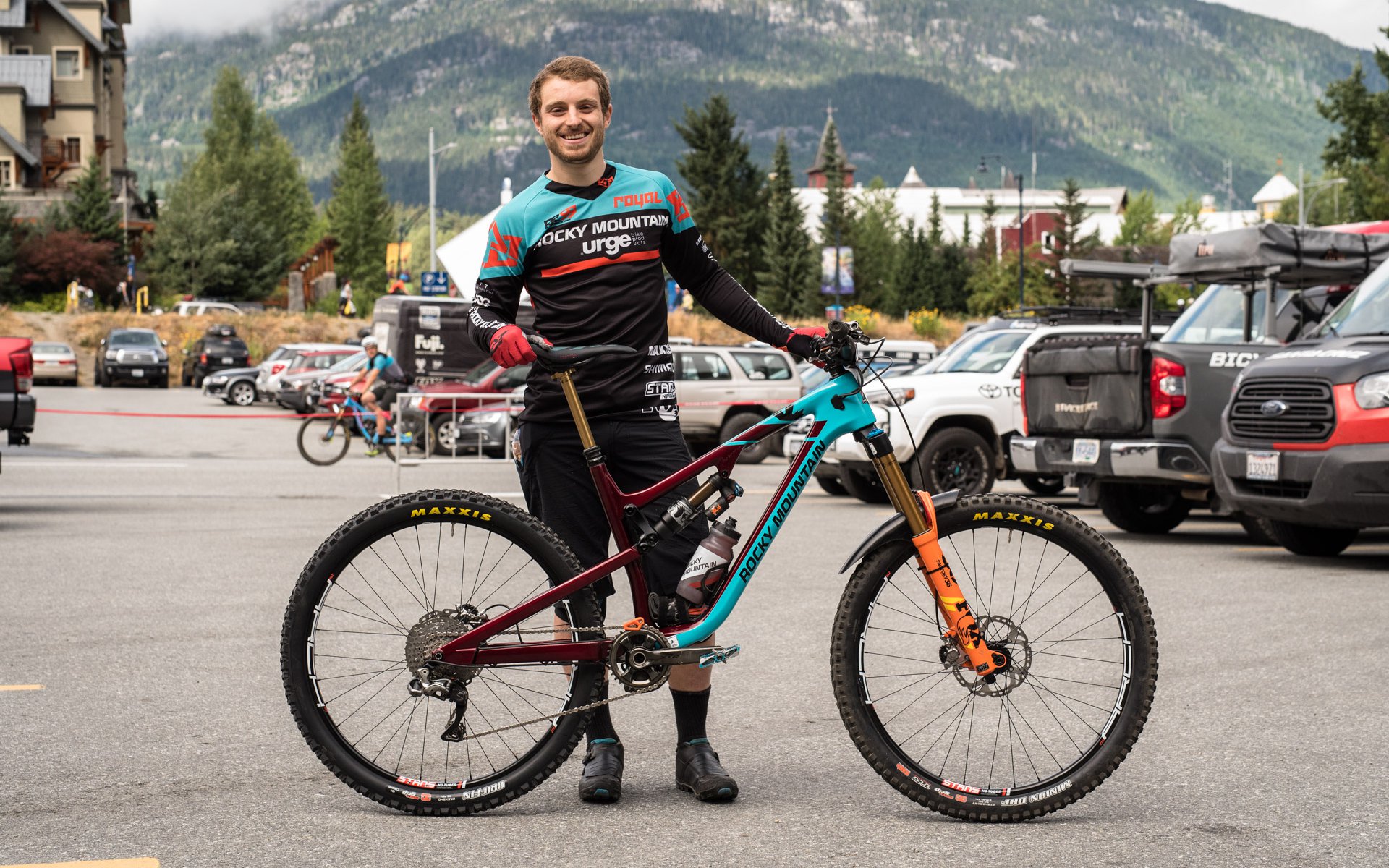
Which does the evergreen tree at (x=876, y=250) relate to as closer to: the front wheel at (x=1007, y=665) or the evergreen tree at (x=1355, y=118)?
the evergreen tree at (x=1355, y=118)

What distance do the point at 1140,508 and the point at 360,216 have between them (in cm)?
10760

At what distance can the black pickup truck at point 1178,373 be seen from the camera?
40.0 feet

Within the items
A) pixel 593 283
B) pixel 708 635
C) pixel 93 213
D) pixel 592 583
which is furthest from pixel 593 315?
pixel 93 213

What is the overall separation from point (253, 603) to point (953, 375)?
8.88 meters

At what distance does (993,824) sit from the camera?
4777 millimetres

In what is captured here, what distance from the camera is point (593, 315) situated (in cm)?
507

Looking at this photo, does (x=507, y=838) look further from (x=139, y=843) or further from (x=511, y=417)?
(x=511, y=417)

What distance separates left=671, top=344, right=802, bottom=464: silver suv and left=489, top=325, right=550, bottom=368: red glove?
65.1ft

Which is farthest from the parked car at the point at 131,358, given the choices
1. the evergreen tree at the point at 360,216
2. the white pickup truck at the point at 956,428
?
the evergreen tree at the point at 360,216

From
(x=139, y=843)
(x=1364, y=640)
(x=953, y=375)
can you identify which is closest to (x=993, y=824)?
(x=139, y=843)

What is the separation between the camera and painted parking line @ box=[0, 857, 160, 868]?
4262 millimetres

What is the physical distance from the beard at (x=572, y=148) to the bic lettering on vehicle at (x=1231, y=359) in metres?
8.19

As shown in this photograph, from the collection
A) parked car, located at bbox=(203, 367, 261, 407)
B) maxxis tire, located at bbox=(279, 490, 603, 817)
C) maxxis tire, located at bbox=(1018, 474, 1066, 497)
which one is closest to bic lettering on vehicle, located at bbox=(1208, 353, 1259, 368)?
maxxis tire, located at bbox=(1018, 474, 1066, 497)

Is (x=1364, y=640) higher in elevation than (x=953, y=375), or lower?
lower
